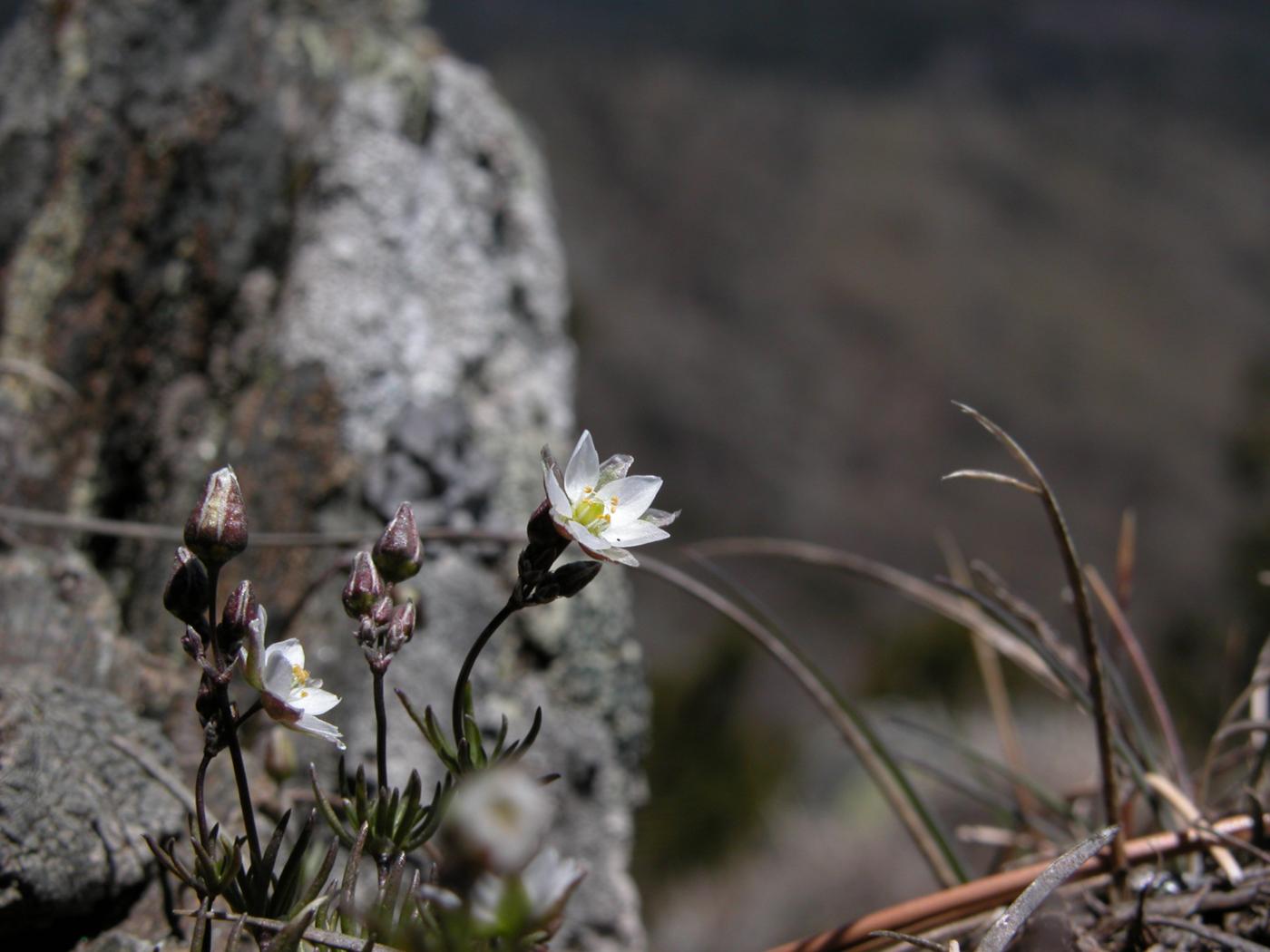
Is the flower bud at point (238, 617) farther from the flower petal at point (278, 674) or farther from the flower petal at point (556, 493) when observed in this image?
the flower petal at point (556, 493)

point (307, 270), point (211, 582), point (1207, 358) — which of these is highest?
point (307, 270)

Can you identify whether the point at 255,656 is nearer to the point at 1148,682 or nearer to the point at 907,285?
the point at 1148,682

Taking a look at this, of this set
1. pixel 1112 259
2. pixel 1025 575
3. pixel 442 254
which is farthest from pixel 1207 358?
pixel 442 254

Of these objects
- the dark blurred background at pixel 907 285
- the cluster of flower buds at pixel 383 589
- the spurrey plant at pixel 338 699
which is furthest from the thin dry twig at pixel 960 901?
the dark blurred background at pixel 907 285

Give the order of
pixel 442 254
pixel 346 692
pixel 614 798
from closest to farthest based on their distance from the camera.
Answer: pixel 346 692 < pixel 614 798 < pixel 442 254

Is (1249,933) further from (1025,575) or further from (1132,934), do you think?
(1025,575)

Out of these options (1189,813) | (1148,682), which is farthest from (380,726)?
(1148,682)
